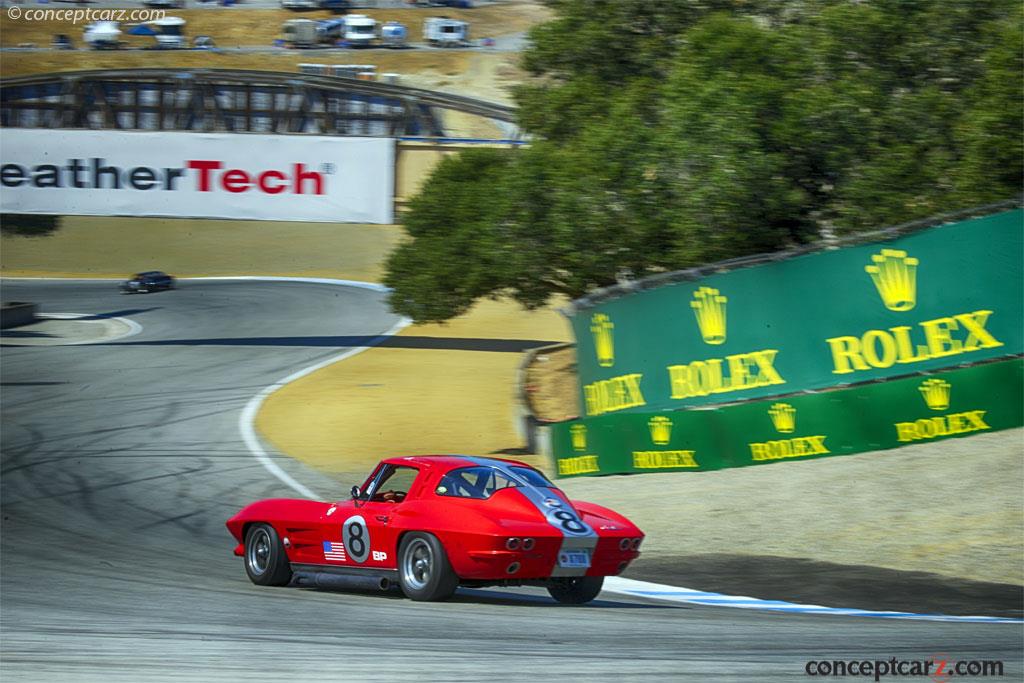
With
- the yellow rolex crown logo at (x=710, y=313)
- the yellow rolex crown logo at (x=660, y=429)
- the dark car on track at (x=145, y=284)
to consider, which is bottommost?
the dark car on track at (x=145, y=284)

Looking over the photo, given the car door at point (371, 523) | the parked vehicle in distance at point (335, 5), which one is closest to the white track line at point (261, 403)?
the car door at point (371, 523)

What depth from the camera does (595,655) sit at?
5.90 meters

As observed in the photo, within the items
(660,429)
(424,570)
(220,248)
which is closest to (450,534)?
(424,570)

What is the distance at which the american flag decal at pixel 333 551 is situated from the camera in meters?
7.59

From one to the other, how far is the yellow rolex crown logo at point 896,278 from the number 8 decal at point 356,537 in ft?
24.6

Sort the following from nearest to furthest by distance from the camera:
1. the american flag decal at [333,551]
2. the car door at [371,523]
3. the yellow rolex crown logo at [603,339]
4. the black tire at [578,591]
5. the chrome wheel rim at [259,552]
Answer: the car door at [371,523]
the american flag decal at [333,551]
the black tire at [578,591]
the chrome wheel rim at [259,552]
the yellow rolex crown logo at [603,339]

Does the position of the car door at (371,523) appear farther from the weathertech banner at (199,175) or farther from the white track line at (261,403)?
the weathertech banner at (199,175)

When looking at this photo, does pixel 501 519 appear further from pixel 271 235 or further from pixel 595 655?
pixel 271 235

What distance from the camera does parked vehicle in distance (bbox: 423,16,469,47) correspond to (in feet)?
74.3

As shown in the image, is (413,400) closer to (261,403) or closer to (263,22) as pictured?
(261,403)

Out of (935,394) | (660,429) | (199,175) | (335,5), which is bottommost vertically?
(660,429)

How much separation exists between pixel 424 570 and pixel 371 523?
1.75ft

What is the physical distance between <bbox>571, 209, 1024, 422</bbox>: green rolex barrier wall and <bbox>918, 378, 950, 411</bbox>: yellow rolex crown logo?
201 millimetres

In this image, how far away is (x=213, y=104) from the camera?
20.7 meters
